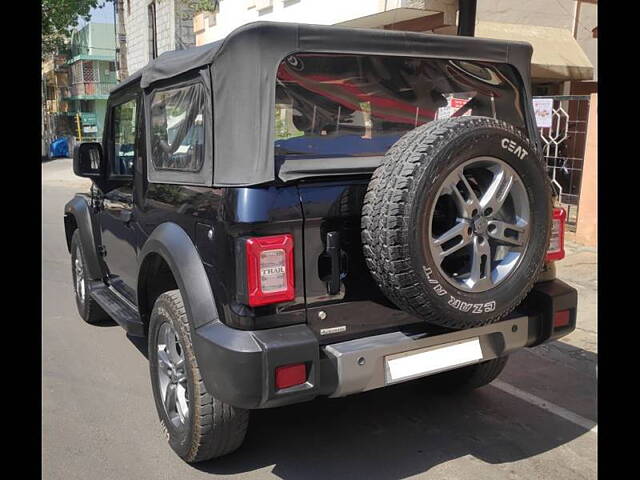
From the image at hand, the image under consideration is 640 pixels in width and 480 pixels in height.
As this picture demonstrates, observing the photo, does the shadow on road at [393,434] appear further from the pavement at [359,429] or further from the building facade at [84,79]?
the building facade at [84,79]

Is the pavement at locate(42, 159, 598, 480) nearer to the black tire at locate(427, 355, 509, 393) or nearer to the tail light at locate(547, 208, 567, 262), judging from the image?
the black tire at locate(427, 355, 509, 393)

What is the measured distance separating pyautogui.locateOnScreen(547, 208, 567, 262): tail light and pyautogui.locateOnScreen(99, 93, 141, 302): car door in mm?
2416

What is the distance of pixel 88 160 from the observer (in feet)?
14.5

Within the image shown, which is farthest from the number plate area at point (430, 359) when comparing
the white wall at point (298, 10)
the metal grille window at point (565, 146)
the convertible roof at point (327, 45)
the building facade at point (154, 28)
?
the building facade at point (154, 28)

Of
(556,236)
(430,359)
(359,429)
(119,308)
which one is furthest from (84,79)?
(430,359)

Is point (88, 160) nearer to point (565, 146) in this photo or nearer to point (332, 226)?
point (332, 226)

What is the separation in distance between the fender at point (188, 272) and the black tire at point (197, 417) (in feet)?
0.52

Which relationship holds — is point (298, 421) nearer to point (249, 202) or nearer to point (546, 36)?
point (249, 202)

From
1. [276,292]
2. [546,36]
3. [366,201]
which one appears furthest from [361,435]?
[546,36]

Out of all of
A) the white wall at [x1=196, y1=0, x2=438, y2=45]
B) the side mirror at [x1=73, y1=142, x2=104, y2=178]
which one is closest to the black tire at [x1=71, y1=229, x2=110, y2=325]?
the side mirror at [x1=73, y1=142, x2=104, y2=178]

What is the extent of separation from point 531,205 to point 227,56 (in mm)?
1505

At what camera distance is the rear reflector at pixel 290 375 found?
8.16 ft

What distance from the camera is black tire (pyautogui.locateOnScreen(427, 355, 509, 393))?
12.4 feet

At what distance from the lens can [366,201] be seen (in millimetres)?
2543
